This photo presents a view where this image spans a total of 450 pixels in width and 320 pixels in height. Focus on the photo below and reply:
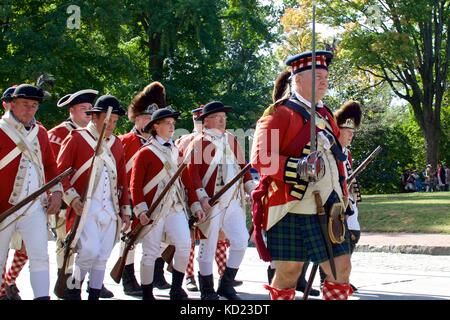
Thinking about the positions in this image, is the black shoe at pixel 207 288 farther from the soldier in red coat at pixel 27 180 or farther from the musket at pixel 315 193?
the musket at pixel 315 193

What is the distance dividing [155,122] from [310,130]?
299 cm

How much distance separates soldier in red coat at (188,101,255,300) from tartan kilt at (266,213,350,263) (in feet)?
9.53


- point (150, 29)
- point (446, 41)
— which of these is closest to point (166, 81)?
point (150, 29)

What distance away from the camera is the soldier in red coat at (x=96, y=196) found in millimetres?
7555

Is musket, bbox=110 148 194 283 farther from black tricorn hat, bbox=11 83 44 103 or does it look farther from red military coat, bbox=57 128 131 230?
black tricorn hat, bbox=11 83 44 103

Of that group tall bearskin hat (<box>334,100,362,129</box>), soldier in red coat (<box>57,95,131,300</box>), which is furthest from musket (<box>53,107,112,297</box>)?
tall bearskin hat (<box>334,100,362,129</box>)

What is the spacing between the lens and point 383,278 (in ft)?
34.3

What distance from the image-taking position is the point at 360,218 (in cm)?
1802

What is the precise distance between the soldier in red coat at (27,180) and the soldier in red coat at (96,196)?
0.46 metres

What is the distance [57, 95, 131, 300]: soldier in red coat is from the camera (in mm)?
7555

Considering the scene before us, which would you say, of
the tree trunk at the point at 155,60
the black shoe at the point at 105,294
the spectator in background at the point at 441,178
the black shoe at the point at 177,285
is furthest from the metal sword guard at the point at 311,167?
the spectator in background at the point at 441,178

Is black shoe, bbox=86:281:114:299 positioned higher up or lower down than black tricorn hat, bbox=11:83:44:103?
lower down

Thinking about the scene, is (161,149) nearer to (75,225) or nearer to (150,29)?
(75,225)

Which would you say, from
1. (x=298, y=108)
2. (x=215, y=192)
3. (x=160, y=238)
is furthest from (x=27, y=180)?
(x=215, y=192)
